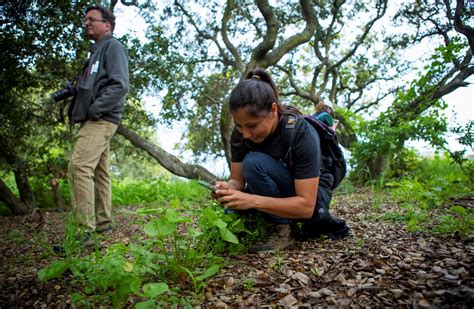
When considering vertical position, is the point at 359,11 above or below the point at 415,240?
above

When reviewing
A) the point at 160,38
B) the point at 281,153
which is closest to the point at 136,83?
the point at 160,38

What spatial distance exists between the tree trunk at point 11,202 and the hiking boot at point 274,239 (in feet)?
11.8

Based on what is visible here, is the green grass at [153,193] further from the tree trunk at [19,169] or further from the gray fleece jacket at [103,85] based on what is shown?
the gray fleece jacket at [103,85]

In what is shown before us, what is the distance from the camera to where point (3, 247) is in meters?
2.72

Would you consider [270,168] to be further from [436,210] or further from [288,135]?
[436,210]

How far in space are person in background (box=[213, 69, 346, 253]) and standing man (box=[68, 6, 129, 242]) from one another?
1.26 m

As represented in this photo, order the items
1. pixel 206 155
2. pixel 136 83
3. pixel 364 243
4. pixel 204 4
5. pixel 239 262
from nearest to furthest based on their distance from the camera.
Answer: pixel 239 262 → pixel 364 243 → pixel 136 83 → pixel 204 4 → pixel 206 155

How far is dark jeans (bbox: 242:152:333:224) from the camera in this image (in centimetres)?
205

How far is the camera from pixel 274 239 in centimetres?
211

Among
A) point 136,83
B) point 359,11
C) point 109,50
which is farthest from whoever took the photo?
point 359,11

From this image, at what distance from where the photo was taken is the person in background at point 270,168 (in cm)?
189

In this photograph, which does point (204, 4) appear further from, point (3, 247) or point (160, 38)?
point (3, 247)

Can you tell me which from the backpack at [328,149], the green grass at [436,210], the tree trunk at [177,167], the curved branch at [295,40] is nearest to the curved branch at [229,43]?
the curved branch at [295,40]

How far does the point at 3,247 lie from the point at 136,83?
3689 millimetres
